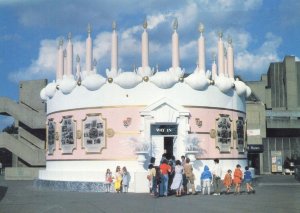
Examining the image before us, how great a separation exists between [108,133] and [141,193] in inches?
168

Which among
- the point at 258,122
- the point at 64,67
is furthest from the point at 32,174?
the point at 258,122

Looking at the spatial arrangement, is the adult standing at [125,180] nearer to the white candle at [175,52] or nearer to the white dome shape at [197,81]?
the white dome shape at [197,81]

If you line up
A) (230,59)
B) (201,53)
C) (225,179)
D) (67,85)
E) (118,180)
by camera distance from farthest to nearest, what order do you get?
(230,59)
(67,85)
(201,53)
(118,180)
(225,179)

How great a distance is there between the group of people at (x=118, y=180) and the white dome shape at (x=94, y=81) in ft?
16.0

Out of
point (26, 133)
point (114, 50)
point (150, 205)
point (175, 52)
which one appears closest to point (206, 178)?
point (150, 205)

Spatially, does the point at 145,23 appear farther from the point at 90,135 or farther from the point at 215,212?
the point at 215,212

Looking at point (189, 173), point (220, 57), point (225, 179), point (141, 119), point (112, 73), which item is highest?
point (220, 57)

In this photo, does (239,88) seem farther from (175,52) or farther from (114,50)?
(114,50)

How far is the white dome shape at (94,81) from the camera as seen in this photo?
27.1 metres

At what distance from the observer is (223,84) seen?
28.1 metres

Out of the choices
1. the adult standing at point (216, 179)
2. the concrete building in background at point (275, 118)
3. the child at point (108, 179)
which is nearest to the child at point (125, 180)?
the child at point (108, 179)

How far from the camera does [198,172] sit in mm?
26375

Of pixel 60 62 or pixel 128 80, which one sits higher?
pixel 60 62

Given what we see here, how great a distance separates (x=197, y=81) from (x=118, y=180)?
282 inches
